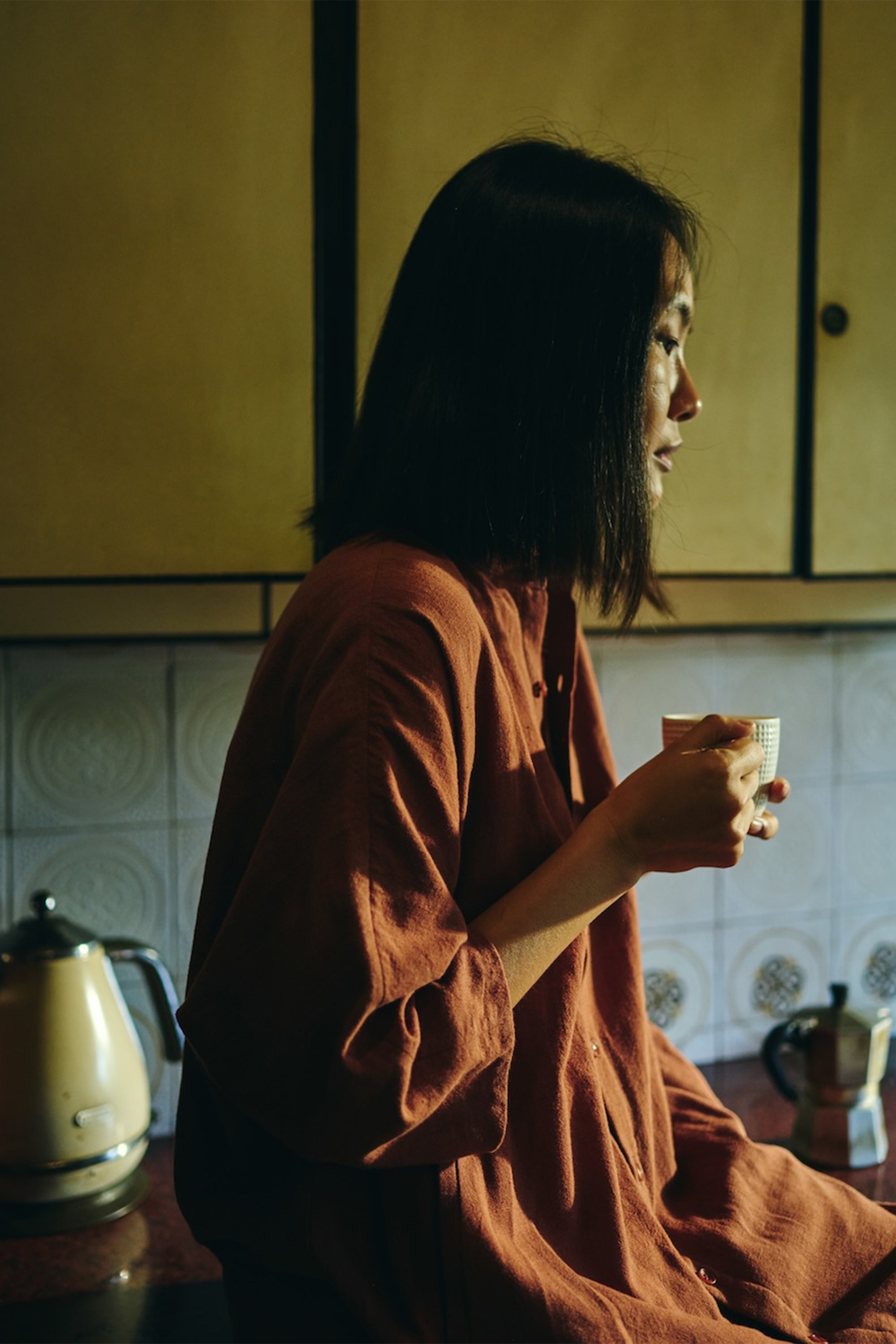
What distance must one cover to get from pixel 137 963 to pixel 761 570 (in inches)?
30.6

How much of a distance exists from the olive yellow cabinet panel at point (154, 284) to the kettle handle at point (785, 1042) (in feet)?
2.45

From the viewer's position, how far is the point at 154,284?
1.00m

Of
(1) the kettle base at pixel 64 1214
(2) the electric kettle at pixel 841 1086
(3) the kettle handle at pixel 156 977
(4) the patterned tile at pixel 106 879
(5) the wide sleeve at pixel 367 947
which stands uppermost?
(5) the wide sleeve at pixel 367 947

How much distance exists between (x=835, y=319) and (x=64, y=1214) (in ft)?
3.90

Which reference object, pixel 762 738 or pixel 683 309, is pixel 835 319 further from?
pixel 762 738

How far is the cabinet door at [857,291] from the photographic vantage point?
1198mm

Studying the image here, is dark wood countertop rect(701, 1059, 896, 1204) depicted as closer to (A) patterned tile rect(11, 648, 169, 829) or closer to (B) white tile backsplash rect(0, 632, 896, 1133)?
(B) white tile backsplash rect(0, 632, 896, 1133)

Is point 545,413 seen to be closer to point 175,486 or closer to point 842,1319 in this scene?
point 175,486

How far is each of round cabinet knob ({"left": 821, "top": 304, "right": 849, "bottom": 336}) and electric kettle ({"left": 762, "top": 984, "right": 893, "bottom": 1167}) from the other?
2.31ft

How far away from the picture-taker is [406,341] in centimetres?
83

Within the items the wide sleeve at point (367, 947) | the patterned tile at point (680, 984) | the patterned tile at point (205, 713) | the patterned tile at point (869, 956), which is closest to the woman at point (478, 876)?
the wide sleeve at point (367, 947)

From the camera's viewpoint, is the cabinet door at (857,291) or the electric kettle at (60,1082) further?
the cabinet door at (857,291)

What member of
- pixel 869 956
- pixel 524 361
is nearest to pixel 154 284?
pixel 524 361

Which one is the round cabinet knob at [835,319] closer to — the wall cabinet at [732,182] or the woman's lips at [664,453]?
the wall cabinet at [732,182]
